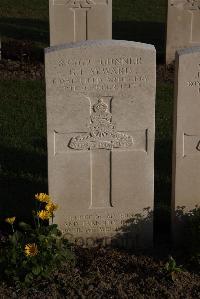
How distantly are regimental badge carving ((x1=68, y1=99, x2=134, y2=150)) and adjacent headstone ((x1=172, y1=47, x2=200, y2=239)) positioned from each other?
0.41 metres

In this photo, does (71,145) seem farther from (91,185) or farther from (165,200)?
(165,200)

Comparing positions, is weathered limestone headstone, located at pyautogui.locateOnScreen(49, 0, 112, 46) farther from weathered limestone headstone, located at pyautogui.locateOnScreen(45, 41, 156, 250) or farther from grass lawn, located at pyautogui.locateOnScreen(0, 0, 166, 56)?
weathered limestone headstone, located at pyautogui.locateOnScreen(45, 41, 156, 250)

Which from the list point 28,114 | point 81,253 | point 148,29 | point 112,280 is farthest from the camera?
point 148,29

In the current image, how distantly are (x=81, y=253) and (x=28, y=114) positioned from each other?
410 centimetres

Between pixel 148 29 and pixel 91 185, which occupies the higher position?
pixel 148 29

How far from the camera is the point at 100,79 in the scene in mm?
5145

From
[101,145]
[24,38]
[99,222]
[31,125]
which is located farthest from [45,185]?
[24,38]

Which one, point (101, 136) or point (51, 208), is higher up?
point (101, 136)

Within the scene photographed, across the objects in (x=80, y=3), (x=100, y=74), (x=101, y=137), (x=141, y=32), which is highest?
(x=80, y=3)

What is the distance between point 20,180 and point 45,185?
0.30 metres

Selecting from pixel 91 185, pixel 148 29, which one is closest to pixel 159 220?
pixel 91 185

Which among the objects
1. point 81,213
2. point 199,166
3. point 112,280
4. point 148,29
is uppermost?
point 148,29

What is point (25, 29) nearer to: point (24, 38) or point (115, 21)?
point (24, 38)

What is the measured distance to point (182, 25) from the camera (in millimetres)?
11344
